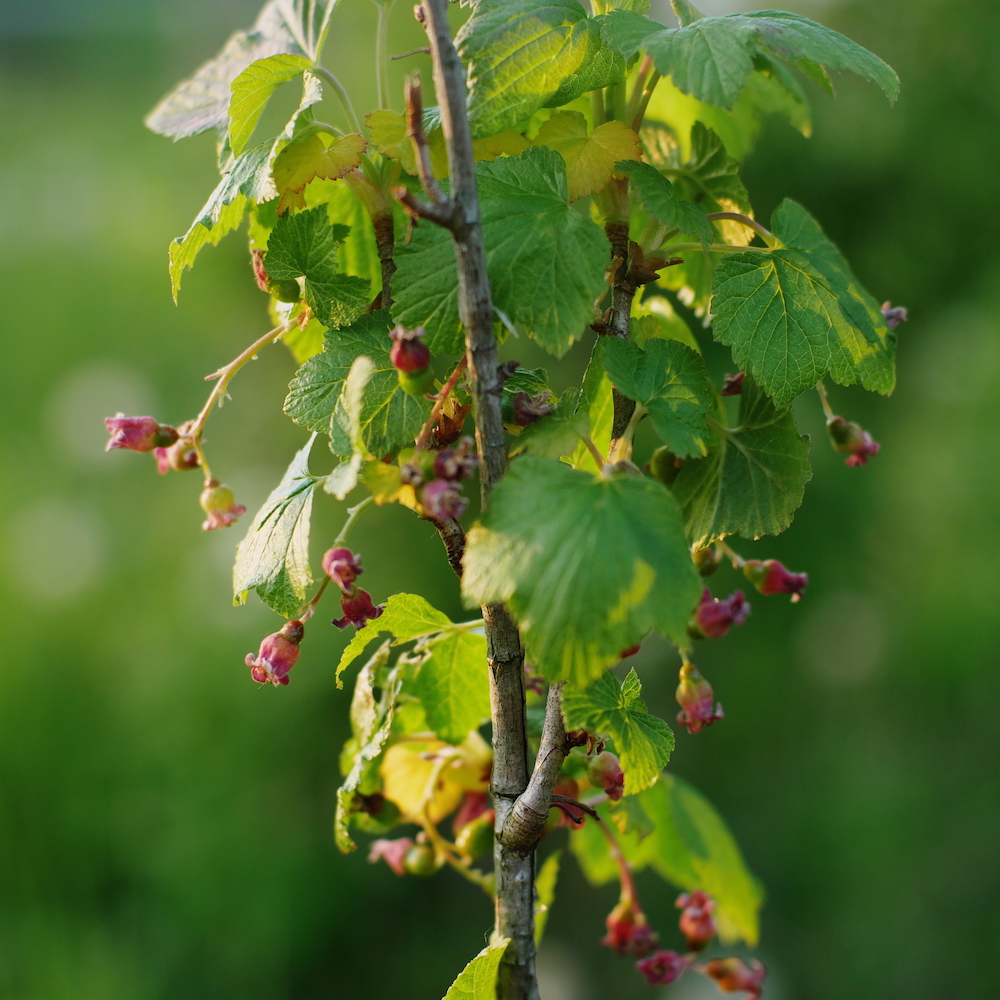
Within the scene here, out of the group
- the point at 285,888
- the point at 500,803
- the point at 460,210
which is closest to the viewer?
the point at 460,210

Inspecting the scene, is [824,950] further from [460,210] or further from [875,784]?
[460,210]

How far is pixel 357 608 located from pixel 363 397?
9 cm

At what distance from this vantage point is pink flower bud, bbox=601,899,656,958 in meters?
0.53

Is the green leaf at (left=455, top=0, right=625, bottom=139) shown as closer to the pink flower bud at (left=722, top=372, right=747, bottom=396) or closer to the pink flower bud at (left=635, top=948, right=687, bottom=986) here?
the pink flower bud at (left=722, top=372, right=747, bottom=396)

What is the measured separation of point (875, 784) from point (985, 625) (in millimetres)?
399

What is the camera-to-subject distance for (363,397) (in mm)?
308

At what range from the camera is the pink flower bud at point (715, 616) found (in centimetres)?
36

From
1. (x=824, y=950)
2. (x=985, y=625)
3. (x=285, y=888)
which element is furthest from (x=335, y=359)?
(x=824, y=950)

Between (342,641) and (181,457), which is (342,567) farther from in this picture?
(342,641)

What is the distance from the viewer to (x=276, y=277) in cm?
36

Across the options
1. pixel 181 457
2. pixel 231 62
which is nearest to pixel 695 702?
pixel 181 457

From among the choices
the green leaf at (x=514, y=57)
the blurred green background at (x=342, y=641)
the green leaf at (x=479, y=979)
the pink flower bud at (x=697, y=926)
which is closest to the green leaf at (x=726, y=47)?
the green leaf at (x=514, y=57)

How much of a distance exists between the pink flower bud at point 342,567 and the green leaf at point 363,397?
4cm

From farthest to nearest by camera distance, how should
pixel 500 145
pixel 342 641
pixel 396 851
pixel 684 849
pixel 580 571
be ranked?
pixel 342 641 → pixel 684 849 → pixel 396 851 → pixel 500 145 → pixel 580 571
